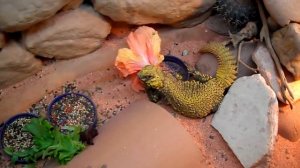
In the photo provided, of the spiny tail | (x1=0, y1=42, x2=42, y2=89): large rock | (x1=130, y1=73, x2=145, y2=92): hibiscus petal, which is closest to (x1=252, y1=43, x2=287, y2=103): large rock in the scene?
the spiny tail

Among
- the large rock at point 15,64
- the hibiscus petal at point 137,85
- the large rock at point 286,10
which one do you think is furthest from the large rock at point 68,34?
the large rock at point 286,10

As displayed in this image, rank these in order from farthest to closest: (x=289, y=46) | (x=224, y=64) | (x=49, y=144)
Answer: (x=224, y=64)
(x=289, y=46)
(x=49, y=144)

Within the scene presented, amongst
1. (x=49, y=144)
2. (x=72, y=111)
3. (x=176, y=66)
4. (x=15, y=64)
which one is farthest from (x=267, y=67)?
(x=15, y=64)

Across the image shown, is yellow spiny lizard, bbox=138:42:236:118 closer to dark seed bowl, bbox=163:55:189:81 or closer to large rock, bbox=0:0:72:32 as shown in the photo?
dark seed bowl, bbox=163:55:189:81

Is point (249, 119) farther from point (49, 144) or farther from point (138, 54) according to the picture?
point (49, 144)

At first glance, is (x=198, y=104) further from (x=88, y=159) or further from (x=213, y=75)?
(x=88, y=159)

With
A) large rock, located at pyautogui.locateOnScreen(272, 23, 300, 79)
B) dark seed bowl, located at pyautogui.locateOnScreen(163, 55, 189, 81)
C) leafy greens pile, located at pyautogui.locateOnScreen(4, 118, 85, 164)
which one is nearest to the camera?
leafy greens pile, located at pyautogui.locateOnScreen(4, 118, 85, 164)
